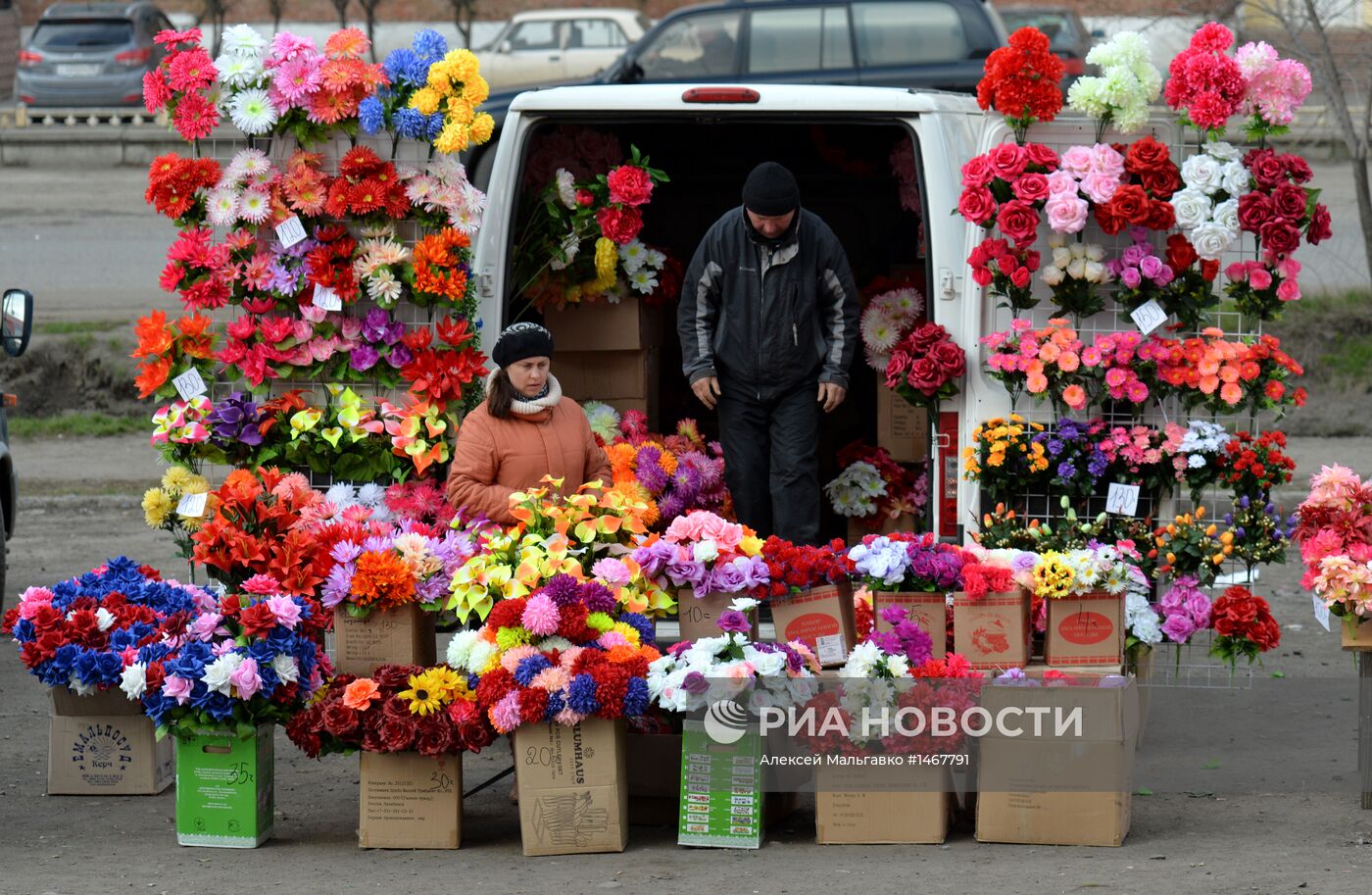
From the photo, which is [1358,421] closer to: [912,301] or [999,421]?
[912,301]

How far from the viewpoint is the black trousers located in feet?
23.1

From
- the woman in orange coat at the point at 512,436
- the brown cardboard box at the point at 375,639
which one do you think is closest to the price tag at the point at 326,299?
the woman in orange coat at the point at 512,436

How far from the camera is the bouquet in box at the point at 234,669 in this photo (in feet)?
17.6

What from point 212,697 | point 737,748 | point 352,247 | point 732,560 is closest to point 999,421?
point 732,560

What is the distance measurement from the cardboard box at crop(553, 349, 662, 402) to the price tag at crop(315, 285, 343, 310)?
1564 millimetres

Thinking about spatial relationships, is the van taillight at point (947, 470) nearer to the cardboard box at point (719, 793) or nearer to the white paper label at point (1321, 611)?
the white paper label at point (1321, 611)

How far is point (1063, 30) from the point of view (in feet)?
61.1

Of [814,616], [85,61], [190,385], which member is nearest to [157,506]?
[190,385]

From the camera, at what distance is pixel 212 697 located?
539cm

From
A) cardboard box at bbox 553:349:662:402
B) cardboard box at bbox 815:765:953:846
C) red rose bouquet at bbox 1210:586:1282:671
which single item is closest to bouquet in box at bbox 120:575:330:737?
cardboard box at bbox 815:765:953:846

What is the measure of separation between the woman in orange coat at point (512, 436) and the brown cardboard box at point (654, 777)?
944mm

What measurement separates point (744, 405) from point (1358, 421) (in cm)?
733

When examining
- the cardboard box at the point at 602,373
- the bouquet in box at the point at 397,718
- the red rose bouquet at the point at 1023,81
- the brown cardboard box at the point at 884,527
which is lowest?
the bouquet in box at the point at 397,718

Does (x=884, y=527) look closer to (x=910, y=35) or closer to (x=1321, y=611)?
(x=1321, y=611)
